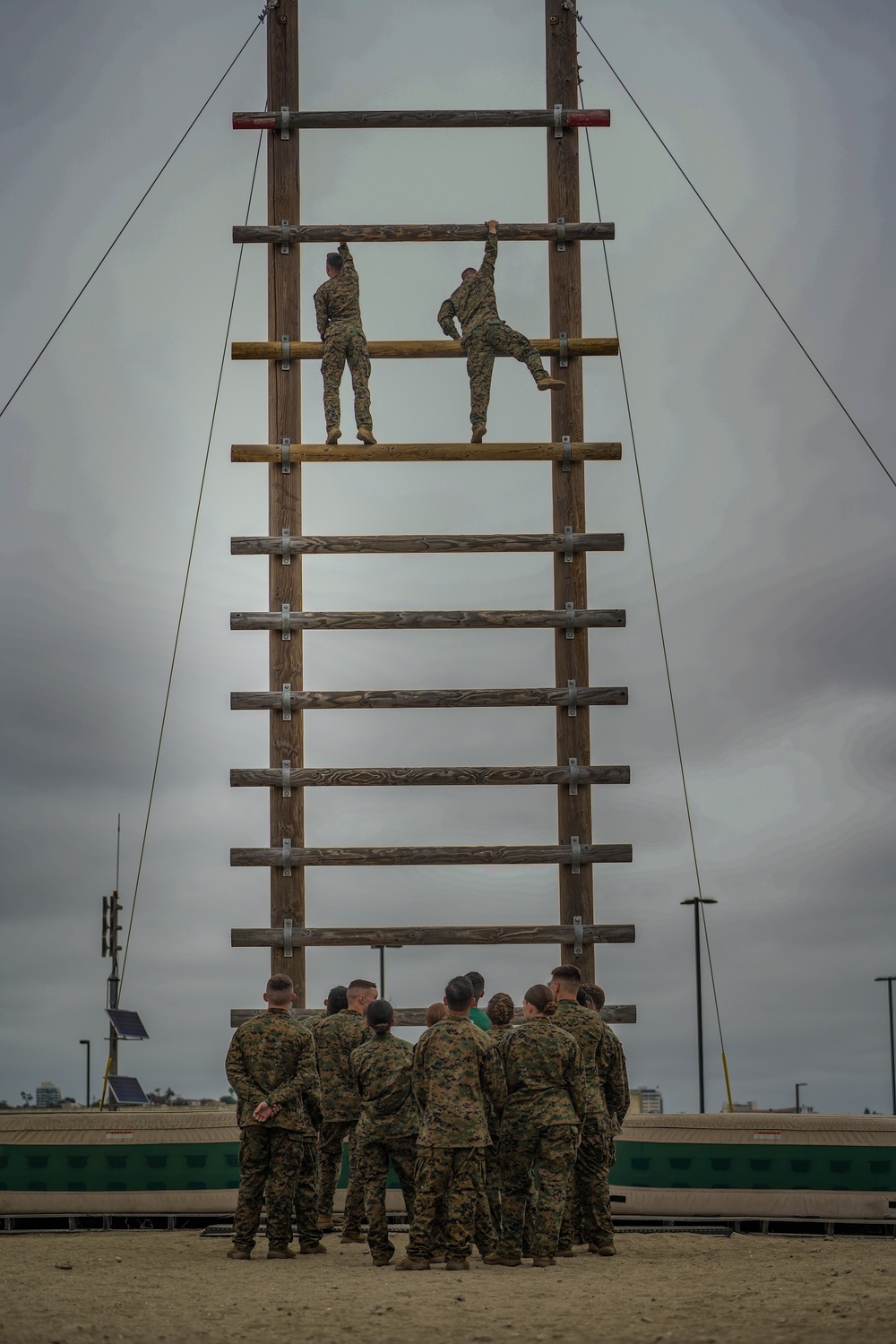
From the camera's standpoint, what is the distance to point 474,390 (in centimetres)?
1442

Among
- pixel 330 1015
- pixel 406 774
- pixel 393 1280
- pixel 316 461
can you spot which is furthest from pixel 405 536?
pixel 393 1280

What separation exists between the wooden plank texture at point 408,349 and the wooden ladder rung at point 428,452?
27cm

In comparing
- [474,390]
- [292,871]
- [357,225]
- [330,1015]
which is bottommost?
[330,1015]

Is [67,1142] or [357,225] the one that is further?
[357,225]

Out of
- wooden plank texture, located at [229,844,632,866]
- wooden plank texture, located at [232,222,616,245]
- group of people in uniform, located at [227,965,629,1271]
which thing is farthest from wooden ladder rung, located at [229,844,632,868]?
wooden plank texture, located at [232,222,616,245]

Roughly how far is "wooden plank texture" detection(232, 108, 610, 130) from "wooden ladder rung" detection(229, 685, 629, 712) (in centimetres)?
487

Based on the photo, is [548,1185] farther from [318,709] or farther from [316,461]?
[316,461]

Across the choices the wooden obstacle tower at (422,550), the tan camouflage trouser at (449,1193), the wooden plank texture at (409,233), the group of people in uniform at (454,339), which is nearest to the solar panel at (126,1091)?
the wooden obstacle tower at (422,550)

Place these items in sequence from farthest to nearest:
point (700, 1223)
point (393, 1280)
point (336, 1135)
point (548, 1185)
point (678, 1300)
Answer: point (700, 1223), point (336, 1135), point (548, 1185), point (393, 1280), point (678, 1300)

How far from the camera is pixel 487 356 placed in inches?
567

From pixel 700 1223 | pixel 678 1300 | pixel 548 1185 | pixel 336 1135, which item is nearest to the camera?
pixel 678 1300

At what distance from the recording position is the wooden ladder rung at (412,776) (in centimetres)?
1377

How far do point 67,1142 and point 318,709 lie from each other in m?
3.83

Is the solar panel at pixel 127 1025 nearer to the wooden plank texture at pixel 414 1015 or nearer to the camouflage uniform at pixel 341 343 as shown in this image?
the wooden plank texture at pixel 414 1015
